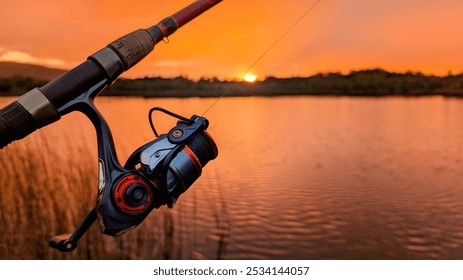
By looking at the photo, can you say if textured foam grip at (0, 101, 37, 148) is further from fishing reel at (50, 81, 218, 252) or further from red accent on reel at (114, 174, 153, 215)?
red accent on reel at (114, 174, 153, 215)

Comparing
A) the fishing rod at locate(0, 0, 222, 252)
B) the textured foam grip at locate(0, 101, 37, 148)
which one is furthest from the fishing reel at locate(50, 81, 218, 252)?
the textured foam grip at locate(0, 101, 37, 148)

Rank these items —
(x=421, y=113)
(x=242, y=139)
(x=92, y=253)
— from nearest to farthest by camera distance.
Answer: (x=92, y=253)
(x=242, y=139)
(x=421, y=113)

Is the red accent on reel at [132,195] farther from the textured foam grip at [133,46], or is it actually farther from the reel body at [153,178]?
the textured foam grip at [133,46]

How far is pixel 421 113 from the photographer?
13.8m

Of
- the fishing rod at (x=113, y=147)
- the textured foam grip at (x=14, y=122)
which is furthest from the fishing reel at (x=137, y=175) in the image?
the textured foam grip at (x=14, y=122)

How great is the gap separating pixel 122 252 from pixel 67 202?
0.55m

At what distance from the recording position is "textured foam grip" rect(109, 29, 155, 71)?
2836 mm

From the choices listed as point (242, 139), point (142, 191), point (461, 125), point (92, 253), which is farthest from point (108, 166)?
point (461, 125)

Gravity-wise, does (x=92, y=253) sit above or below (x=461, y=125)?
below

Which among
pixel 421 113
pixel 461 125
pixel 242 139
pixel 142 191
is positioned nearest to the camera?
pixel 142 191

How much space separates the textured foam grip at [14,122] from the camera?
2.59m

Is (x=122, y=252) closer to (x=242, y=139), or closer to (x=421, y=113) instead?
(x=242, y=139)

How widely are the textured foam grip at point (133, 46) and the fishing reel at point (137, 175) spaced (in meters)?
0.22

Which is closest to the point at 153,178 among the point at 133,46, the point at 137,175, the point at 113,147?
the point at 137,175
